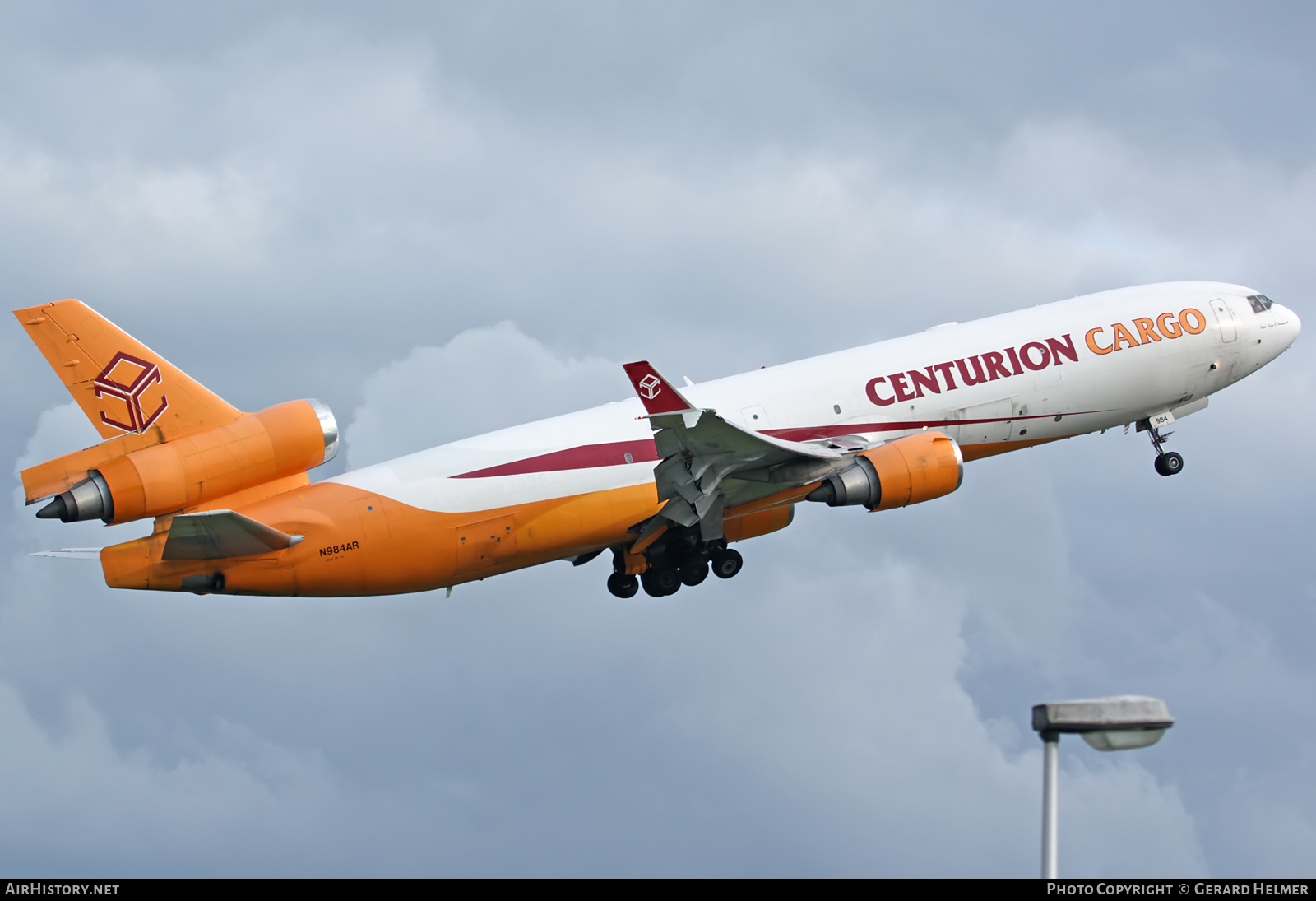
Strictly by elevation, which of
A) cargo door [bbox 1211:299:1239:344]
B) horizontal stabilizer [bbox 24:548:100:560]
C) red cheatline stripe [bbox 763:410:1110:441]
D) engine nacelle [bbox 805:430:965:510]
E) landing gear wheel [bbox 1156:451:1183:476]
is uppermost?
cargo door [bbox 1211:299:1239:344]

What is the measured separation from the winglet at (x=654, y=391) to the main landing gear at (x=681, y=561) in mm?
7194

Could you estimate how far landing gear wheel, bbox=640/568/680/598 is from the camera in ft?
132

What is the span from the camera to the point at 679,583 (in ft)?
133

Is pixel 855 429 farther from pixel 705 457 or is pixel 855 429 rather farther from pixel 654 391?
pixel 654 391

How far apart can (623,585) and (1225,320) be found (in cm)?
2030

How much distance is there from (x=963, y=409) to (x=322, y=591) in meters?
18.3

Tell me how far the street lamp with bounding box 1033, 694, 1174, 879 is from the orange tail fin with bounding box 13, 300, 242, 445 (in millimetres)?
23228

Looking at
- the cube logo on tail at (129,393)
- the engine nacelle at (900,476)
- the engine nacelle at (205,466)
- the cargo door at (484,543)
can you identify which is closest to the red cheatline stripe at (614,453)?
the cargo door at (484,543)

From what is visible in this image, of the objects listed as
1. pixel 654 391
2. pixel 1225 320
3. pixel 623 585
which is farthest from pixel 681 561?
pixel 1225 320

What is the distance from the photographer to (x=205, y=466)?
110ft

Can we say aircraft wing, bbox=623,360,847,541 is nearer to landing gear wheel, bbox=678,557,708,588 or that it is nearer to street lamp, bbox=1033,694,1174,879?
landing gear wheel, bbox=678,557,708,588

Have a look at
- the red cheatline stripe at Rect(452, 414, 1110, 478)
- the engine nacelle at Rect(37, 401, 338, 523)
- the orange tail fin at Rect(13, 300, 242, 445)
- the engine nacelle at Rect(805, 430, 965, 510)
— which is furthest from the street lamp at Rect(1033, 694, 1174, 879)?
the orange tail fin at Rect(13, 300, 242, 445)
